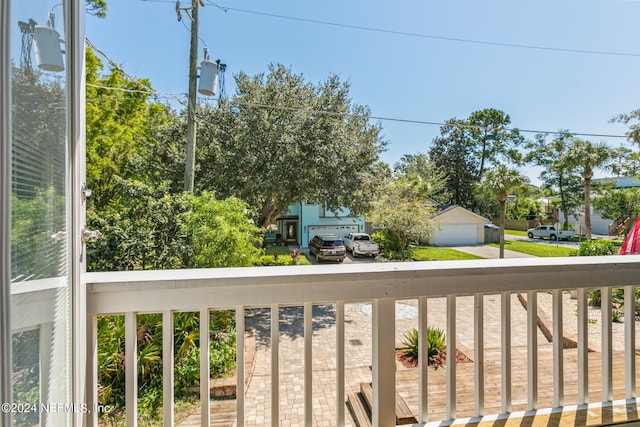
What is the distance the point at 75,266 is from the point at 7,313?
0.30 meters

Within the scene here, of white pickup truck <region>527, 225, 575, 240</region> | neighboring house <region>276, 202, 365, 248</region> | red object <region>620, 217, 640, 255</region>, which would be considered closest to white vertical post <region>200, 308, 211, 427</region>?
red object <region>620, 217, 640, 255</region>

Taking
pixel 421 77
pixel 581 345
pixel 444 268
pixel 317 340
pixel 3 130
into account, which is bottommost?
pixel 317 340

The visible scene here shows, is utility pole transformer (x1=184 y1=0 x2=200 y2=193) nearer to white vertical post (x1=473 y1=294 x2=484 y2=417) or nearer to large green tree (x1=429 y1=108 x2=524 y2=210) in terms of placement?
white vertical post (x1=473 y1=294 x2=484 y2=417)

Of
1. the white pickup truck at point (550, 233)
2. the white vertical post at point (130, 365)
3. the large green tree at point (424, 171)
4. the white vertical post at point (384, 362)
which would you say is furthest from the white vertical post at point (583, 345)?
the white pickup truck at point (550, 233)

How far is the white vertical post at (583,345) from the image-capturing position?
104 centimetres

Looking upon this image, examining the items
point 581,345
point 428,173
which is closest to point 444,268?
point 581,345

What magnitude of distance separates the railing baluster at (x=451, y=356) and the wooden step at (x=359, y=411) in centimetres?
130

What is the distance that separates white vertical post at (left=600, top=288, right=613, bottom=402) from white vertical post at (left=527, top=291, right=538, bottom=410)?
0.25 meters

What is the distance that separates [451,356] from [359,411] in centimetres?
167

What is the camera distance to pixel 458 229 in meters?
13.4

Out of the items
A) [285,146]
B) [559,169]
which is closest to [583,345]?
[285,146]

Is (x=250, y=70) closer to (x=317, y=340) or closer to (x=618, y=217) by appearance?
(x=317, y=340)

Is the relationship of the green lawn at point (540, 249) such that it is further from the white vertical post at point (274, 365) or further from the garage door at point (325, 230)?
the white vertical post at point (274, 365)

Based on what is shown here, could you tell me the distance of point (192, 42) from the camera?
467 cm
